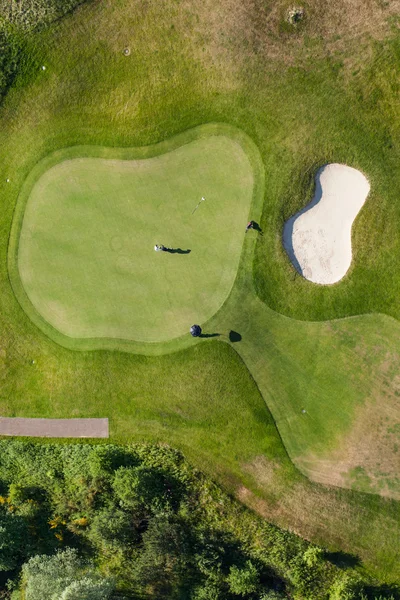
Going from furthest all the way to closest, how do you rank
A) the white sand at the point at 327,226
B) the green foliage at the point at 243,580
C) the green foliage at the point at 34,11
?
the green foliage at the point at 34,11 < the white sand at the point at 327,226 < the green foliage at the point at 243,580

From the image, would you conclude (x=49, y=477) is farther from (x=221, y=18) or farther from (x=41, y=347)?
(x=221, y=18)

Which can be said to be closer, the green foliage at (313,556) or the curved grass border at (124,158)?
the green foliage at (313,556)

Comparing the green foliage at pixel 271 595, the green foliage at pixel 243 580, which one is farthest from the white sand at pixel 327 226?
the green foliage at pixel 271 595

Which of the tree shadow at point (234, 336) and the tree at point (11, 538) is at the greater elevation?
the tree shadow at point (234, 336)

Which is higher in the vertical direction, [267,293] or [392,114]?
[392,114]

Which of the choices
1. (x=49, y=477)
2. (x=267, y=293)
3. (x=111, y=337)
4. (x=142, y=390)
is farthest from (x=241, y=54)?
(x=49, y=477)

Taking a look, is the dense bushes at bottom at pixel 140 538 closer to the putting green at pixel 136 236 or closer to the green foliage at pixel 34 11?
the putting green at pixel 136 236

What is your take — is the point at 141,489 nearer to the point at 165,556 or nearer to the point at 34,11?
the point at 165,556
